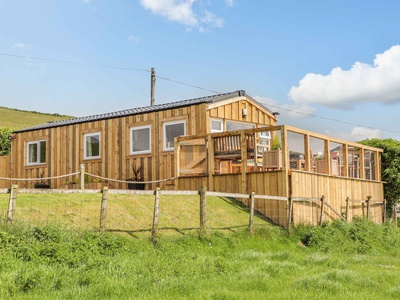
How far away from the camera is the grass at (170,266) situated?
683 cm

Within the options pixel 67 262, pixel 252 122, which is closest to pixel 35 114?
pixel 252 122

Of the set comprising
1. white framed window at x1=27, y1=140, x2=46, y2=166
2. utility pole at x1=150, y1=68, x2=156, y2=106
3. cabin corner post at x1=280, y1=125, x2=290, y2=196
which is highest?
utility pole at x1=150, y1=68, x2=156, y2=106

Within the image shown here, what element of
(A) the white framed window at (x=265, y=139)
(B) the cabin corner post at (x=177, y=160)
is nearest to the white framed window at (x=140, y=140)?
(B) the cabin corner post at (x=177, y=160)

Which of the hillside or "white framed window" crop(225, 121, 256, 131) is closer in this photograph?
"white framed window" crop(225, 121, 256, 131)

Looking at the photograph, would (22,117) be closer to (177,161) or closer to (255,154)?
(177,161)

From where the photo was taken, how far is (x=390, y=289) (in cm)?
772

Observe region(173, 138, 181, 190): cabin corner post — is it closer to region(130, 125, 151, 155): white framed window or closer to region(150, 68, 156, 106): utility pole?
region(130, 125, 151, 155): white framed window

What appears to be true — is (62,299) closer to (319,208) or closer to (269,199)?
(269,199)

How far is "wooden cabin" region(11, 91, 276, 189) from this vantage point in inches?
731

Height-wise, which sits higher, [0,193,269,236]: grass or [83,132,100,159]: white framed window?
[83,132,100,159]: white framed window

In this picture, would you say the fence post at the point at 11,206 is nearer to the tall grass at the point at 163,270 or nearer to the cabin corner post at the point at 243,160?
the tall grass at the point at 163,270

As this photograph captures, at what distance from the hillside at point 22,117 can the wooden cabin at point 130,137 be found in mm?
39882

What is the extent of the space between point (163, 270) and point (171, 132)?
11.2 m

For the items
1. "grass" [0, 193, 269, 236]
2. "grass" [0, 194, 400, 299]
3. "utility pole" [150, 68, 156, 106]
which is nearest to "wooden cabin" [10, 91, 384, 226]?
"grass" [0, 193, 269, 236]
